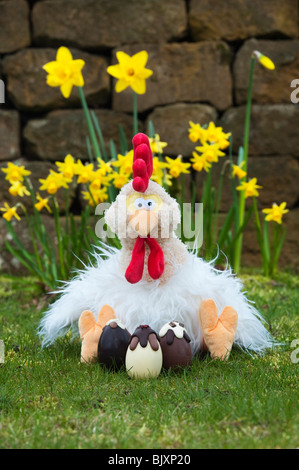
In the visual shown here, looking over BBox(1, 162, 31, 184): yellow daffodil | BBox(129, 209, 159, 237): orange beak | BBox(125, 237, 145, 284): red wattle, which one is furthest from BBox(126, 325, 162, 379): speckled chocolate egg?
BBox(1, 162, 31, 184): yellow daffodil

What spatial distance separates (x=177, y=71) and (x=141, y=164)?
2009mm

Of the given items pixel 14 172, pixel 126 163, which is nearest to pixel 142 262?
pixel 126 163

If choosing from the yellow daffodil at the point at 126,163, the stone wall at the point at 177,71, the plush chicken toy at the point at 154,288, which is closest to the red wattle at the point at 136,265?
the plush chicken toy at the point at 154,288

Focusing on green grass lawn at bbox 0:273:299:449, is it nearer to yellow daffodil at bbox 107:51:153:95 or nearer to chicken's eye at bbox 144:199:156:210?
chicken's eye at bbox 144:199:156:210

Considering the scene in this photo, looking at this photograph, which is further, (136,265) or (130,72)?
(130,72)

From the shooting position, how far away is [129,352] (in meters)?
1.52

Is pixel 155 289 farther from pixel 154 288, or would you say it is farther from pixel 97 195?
pixel 97 195

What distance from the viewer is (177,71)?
11.2ft

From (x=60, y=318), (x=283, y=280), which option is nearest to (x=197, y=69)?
(x=283, y=280)

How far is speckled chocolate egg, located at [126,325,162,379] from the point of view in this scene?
58.8 inches

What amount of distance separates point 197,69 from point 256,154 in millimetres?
629

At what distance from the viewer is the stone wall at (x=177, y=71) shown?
341 centimetres

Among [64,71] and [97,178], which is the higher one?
[64,71]

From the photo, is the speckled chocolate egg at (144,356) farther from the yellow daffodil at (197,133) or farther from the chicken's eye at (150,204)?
the yellow daffodil at (197,133)
